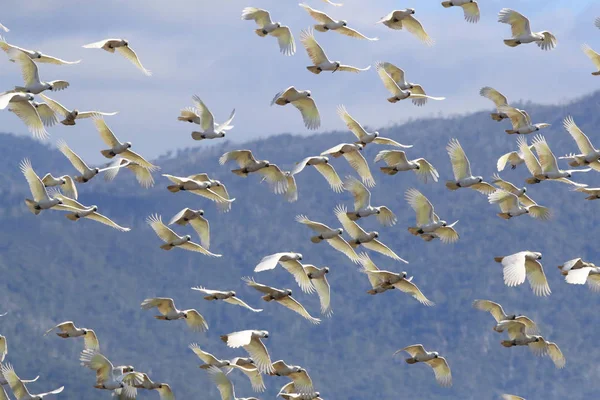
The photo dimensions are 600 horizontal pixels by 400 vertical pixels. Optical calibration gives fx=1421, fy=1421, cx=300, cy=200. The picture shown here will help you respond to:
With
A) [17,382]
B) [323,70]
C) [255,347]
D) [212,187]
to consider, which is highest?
[323,70]

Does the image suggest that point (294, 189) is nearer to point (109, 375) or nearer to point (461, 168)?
point (461, 168)

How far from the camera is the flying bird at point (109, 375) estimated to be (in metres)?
47.9

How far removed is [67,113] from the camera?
47.4 m

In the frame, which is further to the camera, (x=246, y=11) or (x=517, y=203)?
(x=517, y=203)

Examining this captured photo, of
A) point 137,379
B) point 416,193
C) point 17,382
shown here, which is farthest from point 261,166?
point 17,382

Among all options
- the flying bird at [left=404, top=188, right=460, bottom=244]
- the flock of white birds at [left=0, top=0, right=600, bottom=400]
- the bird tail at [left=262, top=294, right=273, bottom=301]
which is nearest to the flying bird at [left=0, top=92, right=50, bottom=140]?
the flock of white birds at [left=0, top=0, right=600, bottom=400]

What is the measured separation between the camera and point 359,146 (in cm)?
4950

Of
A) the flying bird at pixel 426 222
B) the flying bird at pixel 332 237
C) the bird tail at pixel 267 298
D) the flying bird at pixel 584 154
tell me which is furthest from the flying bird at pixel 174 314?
the flying bird at pixel 584 154

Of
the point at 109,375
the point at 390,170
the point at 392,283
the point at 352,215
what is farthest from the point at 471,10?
the point at 109,375

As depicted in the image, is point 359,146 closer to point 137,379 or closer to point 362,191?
point 362,191

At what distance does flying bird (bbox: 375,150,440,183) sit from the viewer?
162 ft

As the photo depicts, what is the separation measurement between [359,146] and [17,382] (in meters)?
15.0

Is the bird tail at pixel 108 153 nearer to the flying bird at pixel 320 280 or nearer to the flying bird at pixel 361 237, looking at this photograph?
the flying bird at pixel 320 280

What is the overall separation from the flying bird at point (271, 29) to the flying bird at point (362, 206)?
528cm
